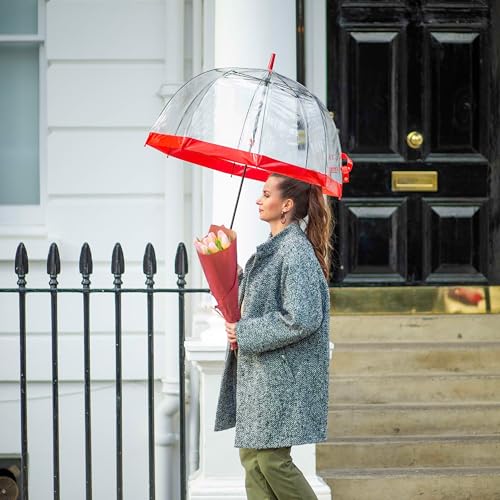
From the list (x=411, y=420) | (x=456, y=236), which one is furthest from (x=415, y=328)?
(x=411, y=420)

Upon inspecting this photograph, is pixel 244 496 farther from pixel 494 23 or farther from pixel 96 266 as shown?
pixel 494 23

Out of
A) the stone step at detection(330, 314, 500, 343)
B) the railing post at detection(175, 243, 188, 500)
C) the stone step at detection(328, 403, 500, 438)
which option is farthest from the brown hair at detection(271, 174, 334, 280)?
the stone step at detection(330, 314, 500, 343)

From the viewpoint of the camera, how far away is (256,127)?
450 centimetres

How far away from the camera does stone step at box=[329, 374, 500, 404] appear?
6.57m

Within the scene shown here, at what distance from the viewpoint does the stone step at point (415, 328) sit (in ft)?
23.1

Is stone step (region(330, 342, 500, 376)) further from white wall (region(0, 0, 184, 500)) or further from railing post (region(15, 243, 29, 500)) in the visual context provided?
railing post (region(15, 243, 29, 500))

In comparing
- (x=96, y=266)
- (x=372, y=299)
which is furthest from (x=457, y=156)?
(x=96, y=266)

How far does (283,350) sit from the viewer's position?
4465mm

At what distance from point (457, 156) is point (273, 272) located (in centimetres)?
323

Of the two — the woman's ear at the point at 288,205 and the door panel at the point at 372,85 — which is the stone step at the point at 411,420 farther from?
the woman's ear at the point at 288,205

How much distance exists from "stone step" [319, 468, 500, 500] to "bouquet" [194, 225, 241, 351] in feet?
5.91

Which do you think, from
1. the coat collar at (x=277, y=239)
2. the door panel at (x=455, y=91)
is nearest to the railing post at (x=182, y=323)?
the coat collar at (x=277, y=239)

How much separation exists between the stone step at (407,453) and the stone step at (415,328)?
91cm

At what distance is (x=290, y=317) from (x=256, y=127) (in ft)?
2.45
